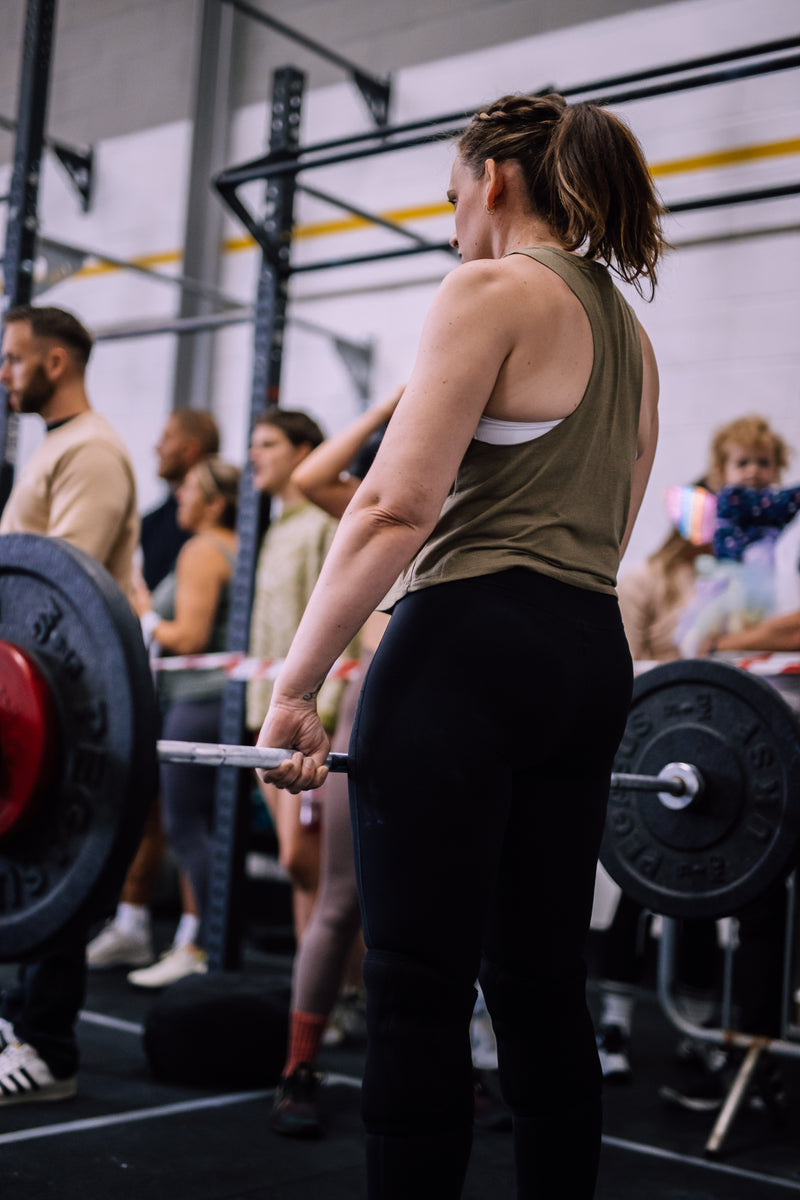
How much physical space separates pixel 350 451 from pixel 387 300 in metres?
3.04

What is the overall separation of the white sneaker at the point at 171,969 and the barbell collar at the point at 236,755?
7.43 ft

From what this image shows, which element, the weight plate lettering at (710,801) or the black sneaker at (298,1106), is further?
the black sneaker at (298,1106)

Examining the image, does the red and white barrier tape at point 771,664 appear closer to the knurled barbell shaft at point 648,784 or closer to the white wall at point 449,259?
the knurled barbell shaft at point 648,784

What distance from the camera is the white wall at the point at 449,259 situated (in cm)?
429

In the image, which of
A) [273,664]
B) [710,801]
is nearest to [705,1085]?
[710,801]

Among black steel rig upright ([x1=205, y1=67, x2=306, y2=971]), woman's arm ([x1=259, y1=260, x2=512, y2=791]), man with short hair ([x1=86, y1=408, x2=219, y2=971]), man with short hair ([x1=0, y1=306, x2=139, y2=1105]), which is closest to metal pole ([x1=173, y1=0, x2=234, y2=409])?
man with short hair ([x1=86, y1=408, x2=219, y2=971])

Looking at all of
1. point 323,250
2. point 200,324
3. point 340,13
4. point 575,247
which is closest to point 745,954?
point 575,247

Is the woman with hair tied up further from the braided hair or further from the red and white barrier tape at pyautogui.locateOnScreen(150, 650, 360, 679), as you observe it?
the red and white barrier tape at pyautogui.locateOnScreen(150, 650, 360, 679)

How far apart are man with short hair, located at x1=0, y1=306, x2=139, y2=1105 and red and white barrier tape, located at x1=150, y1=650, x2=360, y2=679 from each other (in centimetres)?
42

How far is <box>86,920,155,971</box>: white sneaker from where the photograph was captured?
3670 millimetres

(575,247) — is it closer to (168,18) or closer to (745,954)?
(745,954)

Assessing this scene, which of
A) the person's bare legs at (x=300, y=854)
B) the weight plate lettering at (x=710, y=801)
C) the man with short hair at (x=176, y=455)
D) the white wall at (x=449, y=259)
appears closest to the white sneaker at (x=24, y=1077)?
the person's bare legs at (x=300, y=854)

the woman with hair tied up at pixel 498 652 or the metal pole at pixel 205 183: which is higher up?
the metal pole at pixel 205 183

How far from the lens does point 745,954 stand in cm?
255
